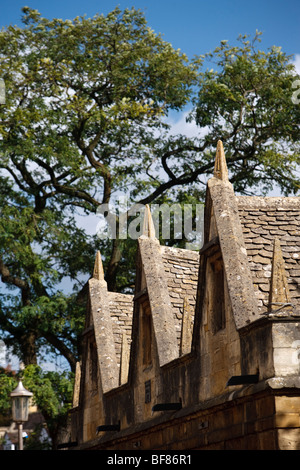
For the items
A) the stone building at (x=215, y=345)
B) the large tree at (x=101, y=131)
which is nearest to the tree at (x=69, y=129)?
the large tree at (x=101, y=131)

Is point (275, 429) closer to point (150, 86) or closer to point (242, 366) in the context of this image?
point (242, 366)

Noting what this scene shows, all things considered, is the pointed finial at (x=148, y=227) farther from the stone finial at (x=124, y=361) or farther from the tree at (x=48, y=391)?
the tree at (x=48, y=391)

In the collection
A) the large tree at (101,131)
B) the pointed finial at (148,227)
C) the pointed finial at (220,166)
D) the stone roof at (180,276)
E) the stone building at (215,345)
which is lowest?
Result: the stone building at (215,345)

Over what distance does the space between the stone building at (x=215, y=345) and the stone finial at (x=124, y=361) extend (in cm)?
3

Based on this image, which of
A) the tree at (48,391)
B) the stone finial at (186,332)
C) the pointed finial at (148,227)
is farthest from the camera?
the tree at (48,391)

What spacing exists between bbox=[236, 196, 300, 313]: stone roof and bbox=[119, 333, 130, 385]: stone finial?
619 centimetres

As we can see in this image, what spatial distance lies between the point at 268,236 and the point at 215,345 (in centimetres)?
235

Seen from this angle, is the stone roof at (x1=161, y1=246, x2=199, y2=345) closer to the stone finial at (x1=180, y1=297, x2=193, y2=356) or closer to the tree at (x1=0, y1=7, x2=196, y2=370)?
the stone finial at (x1=180, y1=297, x2=193, y2=356)

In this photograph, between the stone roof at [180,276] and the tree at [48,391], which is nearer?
the stone roof at [180,276]

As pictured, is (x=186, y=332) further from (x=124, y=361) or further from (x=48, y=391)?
(x=48, y=391)

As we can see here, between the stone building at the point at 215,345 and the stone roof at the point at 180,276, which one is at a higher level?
the stone roof at the point at 180,276

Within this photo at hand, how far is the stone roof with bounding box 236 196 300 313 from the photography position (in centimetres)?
1491

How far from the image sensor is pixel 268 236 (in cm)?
1605

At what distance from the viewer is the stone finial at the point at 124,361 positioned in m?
21.2
